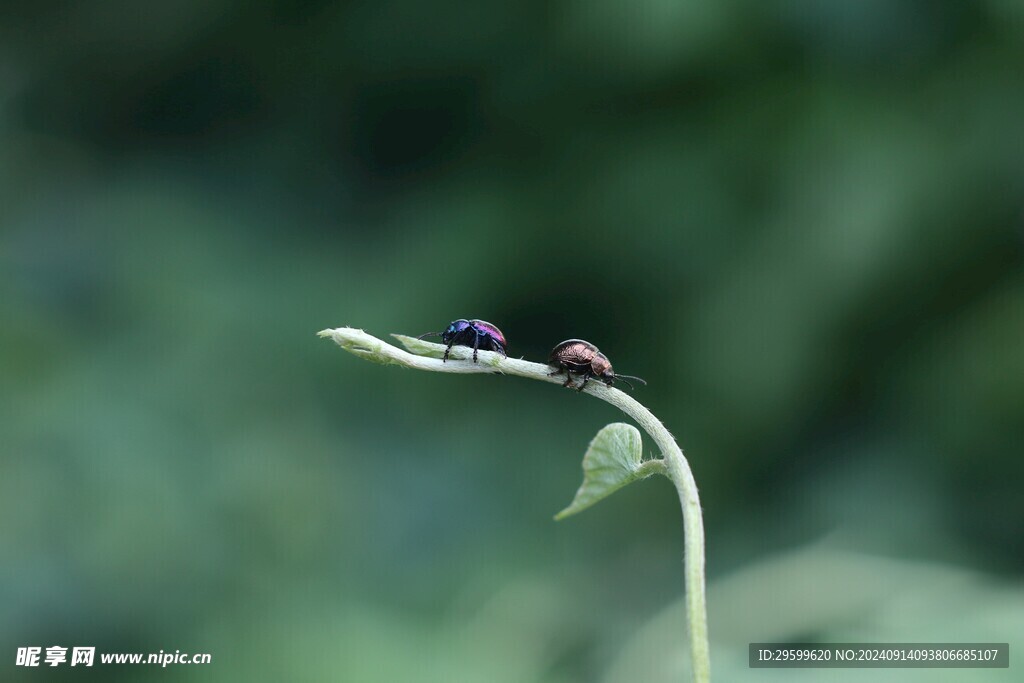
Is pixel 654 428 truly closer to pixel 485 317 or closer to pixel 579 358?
pixel 579 358

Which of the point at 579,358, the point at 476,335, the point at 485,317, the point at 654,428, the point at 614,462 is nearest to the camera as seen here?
the point at 654,428

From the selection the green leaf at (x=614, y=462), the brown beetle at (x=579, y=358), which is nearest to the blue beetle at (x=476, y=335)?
the brown beetle at (x=579, y=358)

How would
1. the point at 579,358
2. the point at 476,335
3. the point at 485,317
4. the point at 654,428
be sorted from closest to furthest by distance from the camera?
the point at 654,428 → the point at 579,358 → the point at 476,335 → the point at 485,317

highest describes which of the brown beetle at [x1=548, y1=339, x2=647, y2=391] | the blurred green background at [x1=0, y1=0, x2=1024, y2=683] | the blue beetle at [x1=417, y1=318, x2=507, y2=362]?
the blurred green background at [x1=0, y1=0, x2=1024, y2=683]

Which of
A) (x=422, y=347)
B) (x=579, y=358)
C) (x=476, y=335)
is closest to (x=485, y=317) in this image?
(x=476, y=335)

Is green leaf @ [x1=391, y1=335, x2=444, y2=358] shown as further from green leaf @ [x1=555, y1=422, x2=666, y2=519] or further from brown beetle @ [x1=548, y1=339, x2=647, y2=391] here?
brown beetle @ [x1=548, y1=339, x2=647, y2=391]

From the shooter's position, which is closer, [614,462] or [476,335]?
[614,462]

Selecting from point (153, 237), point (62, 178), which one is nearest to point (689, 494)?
point (153, 237)

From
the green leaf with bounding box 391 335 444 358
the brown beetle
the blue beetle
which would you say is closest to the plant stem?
the green leaf with bounding box 391 335 444 358
